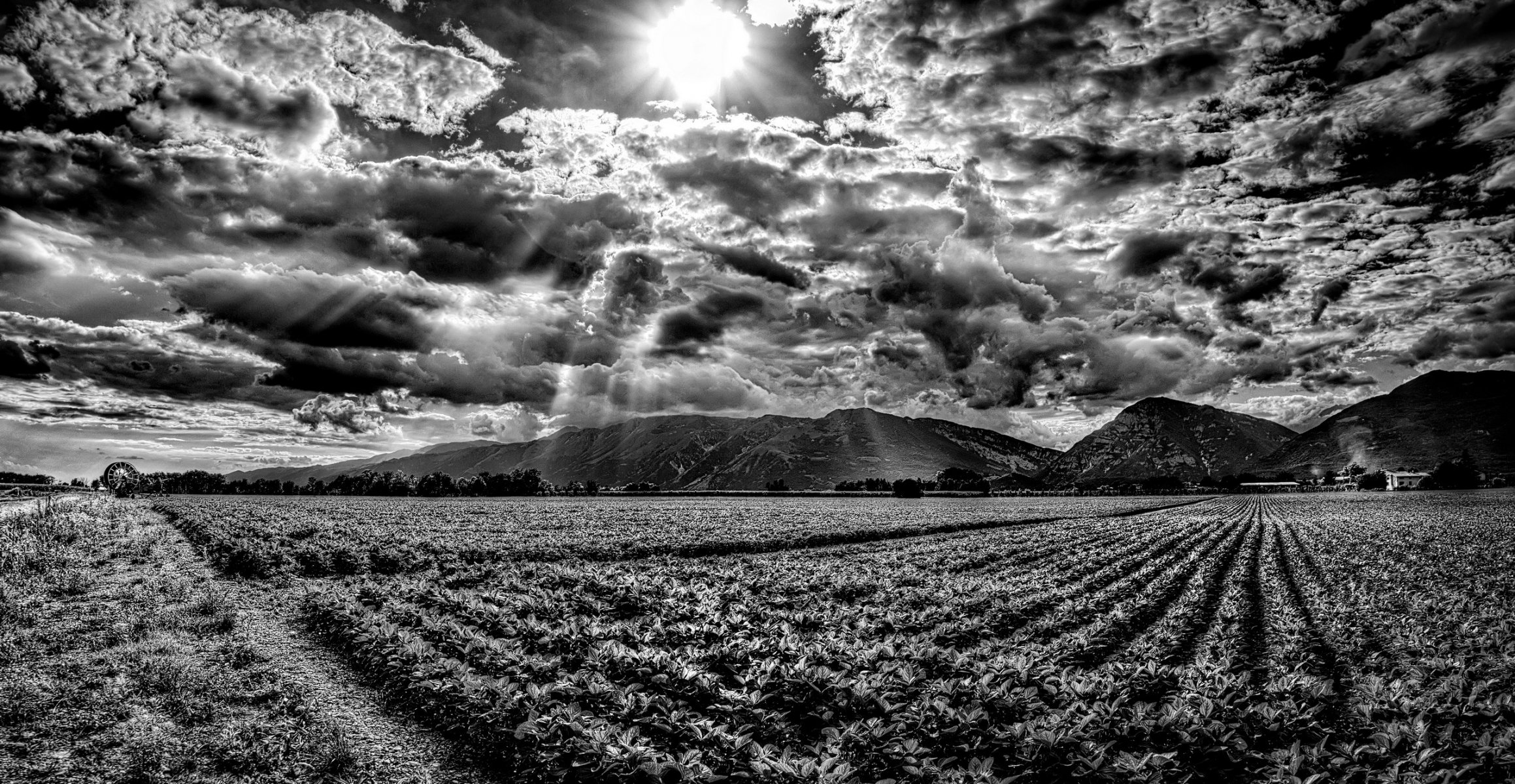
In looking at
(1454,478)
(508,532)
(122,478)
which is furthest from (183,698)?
(1454,478)

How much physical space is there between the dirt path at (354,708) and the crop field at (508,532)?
10.9 m

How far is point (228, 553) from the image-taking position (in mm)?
33688

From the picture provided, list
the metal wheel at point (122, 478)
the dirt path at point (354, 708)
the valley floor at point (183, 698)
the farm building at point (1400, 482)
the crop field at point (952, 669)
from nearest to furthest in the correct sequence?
1. the crop field at point (952, 669)
2. the valley floor at point (183, 698)
3. the dirt path at point (354, 708)
4. the metal wheel at point (122, 478)
5. the farm building at point (1400, 482)

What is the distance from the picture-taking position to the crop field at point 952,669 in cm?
914

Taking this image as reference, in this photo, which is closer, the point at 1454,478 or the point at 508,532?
the point at 508,532

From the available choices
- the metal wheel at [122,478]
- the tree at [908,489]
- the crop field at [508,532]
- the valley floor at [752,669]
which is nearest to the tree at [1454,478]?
the tree at [908,489]

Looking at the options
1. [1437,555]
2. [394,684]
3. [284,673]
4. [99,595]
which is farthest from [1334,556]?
[99,595]

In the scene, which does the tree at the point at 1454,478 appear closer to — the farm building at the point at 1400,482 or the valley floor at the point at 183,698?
the farm building at the point at 1400,482

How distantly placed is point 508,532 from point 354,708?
40741 millimetres

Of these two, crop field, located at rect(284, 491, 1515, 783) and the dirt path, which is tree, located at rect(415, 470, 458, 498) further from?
the dirt path

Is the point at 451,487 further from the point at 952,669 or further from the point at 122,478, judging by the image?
the point at 952,669

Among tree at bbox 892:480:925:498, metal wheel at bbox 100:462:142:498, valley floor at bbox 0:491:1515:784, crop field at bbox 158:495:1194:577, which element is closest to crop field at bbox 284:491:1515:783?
valley floor at bbox 0:491:1515:784

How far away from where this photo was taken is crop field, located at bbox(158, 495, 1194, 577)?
3338 cm

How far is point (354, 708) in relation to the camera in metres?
12.5
